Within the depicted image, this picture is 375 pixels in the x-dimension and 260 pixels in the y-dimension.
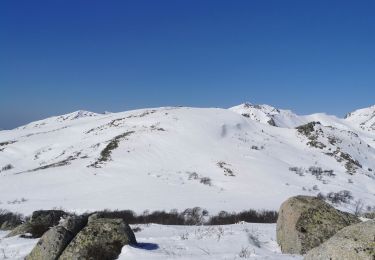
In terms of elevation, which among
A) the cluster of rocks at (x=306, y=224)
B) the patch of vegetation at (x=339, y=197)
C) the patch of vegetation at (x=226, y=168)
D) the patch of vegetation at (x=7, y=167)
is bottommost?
the cluster of rocks at (x=306, y=224)

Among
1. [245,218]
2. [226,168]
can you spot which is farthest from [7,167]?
[245,218]

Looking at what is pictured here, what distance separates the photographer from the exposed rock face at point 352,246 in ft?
25.5

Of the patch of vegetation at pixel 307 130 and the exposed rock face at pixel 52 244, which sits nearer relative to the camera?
the exposed rock face at pixel 52 244

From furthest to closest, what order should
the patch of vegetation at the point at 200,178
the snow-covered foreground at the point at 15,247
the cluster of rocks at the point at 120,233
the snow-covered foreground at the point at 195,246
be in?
the patch of vegetation at the point at 200,178
the snow-covered foreground at the point at 15,247
the cluster of rocks at the point at 120,233
the snow-covered foreground at the point at 195,246

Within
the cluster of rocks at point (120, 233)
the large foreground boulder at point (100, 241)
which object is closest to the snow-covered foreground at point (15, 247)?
the cluster of rocks at point (120, 233)

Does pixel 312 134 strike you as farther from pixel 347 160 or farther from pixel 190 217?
pixel 190 217

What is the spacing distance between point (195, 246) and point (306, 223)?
139 inches

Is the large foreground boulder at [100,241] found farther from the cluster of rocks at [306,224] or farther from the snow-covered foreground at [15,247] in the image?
the cluster of rocks at [306,224]

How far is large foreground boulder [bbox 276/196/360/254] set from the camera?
1314 centimetres

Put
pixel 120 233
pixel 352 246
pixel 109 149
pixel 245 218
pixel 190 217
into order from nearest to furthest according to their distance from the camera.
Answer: pixel 352 246 → pixel 120 233 → pixel 245 218 → pixel 190 217 → pixel 109 149

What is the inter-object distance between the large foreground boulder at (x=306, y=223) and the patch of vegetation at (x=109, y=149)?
36.1 m

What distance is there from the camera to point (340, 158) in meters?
57.6

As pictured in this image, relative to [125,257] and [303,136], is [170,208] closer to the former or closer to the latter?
[125,257]

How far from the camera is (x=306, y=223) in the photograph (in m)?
13.5
